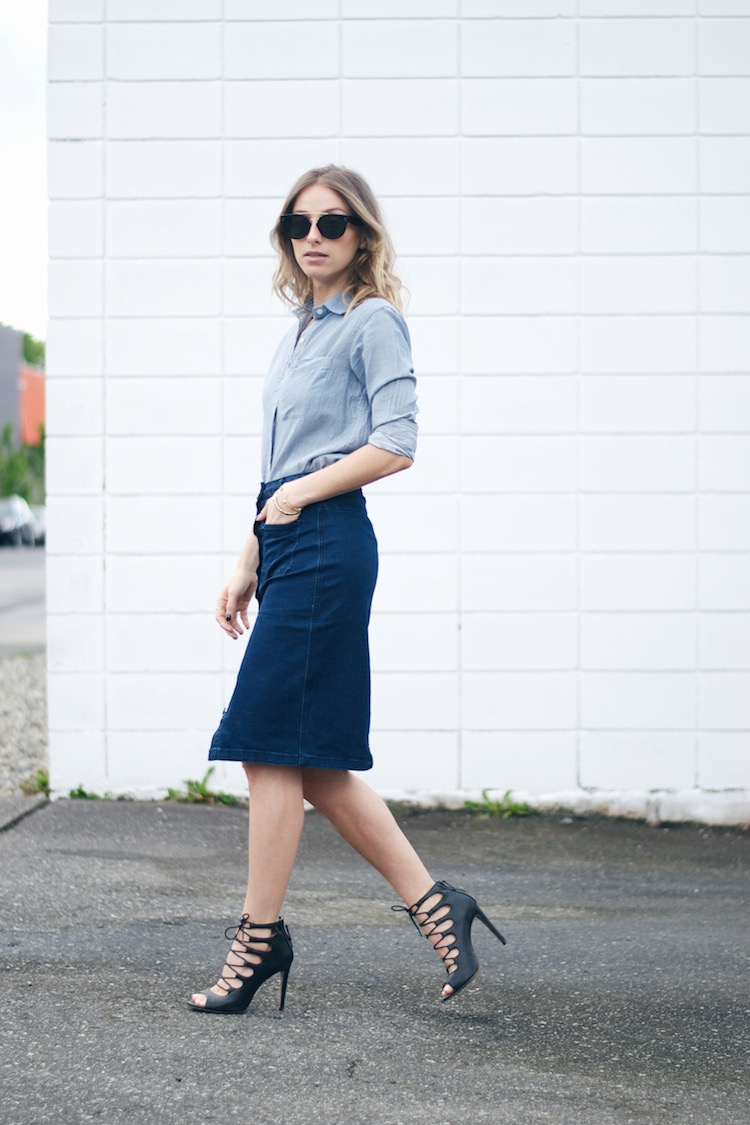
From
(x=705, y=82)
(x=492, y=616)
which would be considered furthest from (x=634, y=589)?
(x=705, y=82)

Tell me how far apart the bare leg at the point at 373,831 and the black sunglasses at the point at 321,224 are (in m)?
1.26

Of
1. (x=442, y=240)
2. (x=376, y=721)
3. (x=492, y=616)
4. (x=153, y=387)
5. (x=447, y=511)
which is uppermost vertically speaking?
(x=442, y=240)

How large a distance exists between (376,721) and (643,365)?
1.74 metres

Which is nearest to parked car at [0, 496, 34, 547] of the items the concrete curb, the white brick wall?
the concrete curb

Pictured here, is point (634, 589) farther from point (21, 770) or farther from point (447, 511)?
point (21, 770)

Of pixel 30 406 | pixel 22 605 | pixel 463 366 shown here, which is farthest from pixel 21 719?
pixel 30 406

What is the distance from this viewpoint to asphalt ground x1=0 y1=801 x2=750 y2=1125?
2.70 meters

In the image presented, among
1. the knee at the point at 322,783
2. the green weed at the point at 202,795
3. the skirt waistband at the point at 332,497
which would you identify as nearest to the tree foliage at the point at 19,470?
the green weed at the point at 202,795

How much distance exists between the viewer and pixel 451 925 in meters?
→ 3.17

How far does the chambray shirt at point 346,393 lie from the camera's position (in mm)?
3164

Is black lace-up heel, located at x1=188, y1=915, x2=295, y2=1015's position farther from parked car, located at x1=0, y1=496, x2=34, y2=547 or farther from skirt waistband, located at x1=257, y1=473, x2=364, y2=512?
parked car, located at x1=0, y1=496, x2=34, y2=547

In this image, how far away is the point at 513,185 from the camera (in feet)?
17.4

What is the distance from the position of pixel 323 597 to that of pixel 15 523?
1366 inches

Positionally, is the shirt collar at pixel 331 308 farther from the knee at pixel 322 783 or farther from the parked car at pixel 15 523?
the parked car at pixel 15 523
